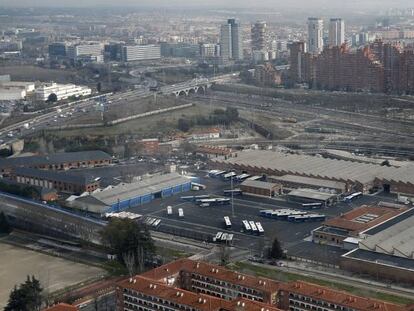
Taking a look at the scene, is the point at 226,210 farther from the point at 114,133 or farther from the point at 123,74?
the point at 123,74

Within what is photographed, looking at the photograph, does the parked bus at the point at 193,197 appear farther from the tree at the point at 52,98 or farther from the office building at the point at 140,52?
the office building at the point at 140,52

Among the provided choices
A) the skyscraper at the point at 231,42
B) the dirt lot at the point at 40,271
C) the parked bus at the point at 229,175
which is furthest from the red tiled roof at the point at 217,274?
the skyscraper at the point at 231,42

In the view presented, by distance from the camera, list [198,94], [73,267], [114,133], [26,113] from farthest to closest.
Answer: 1. [198,94]
2. [26,113]
3. [114,133]
4. [73,267]

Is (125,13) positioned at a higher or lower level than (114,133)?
higher

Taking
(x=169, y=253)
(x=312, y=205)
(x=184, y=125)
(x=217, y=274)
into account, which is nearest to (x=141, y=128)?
(x=184, y=125)

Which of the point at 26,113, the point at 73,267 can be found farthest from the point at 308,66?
the point at 73,267

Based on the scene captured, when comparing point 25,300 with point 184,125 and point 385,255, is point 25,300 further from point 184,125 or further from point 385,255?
point 184,125
